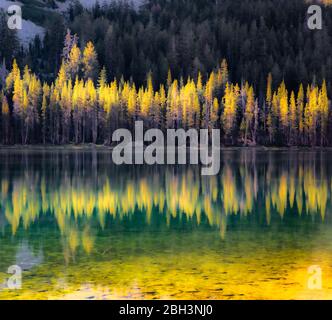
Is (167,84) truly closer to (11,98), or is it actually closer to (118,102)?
(118,102)

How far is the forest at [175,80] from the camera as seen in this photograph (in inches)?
4956

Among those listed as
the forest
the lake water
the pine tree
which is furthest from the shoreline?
the lake water

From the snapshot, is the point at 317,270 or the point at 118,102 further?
the point at 118,102

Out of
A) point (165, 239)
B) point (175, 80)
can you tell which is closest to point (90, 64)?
point (175, 80)

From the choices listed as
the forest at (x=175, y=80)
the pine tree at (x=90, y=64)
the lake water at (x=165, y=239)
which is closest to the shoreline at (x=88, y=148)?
the forest at (x=175, y=80)

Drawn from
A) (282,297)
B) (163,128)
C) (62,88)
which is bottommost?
(282,297)

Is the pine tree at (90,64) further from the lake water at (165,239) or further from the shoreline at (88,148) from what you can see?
the lake water at (165,239)

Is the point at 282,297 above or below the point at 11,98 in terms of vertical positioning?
below

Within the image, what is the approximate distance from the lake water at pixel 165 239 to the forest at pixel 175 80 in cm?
8483

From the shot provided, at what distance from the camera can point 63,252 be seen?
20.2 meters

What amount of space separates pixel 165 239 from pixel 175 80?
114 meters

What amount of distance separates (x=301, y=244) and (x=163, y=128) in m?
108

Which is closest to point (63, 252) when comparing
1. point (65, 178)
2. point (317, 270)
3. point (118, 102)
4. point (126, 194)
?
point (317, 270)

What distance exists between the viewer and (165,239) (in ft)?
74.1
